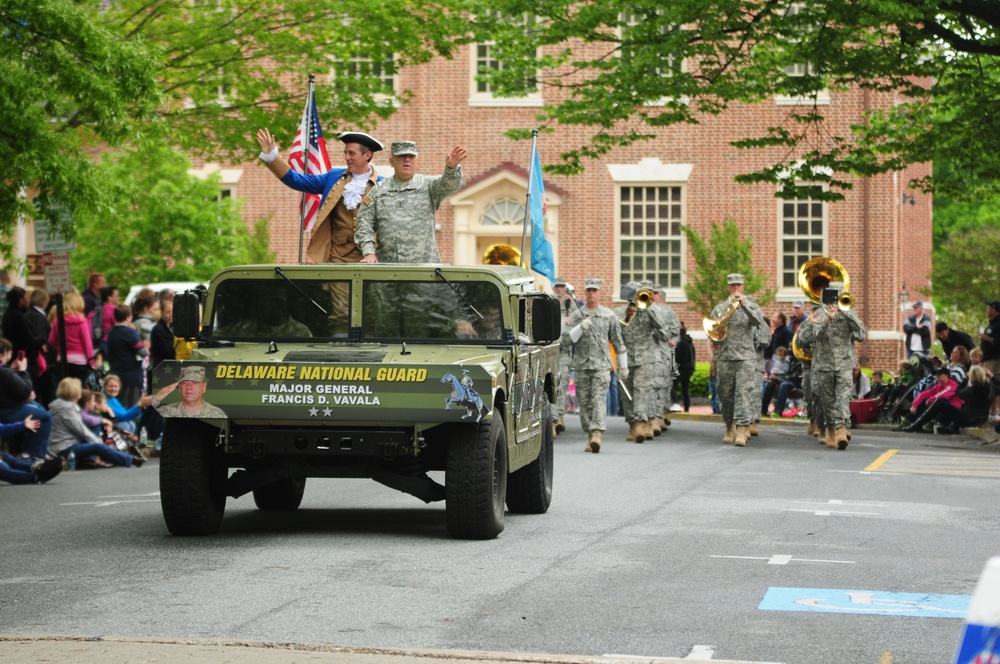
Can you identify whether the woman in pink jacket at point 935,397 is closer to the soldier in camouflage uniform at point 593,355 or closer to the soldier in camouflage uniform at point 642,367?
the soldier in camouflage uniform at point 642,367

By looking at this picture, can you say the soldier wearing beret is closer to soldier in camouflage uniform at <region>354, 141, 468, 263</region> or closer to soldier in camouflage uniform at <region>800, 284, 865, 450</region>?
soldier in camouflage uniform at <region>354, 141, 468, 263</region>

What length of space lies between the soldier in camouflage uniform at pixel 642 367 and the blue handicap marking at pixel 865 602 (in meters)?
13.5

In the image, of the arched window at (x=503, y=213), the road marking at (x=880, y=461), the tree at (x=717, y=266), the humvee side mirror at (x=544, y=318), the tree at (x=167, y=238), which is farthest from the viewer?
the arched window at (x=503, y=213)

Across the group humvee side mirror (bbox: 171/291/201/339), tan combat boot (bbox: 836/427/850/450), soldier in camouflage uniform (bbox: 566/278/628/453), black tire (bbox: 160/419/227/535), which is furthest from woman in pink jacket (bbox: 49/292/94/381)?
tan combat boot (bbox: 836/427/850/450)

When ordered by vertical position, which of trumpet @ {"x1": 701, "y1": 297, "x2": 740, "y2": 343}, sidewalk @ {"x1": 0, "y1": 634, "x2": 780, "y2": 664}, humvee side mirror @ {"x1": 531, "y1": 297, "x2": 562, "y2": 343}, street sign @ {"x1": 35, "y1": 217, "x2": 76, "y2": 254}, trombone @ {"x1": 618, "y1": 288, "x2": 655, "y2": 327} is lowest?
sidewalk @ {"x1": 0, "y1": 634, "x2": 780, "y2": 664}

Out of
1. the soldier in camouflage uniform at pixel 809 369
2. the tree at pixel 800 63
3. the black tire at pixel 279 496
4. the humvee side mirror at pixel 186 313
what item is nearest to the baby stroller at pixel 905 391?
the soldier in camouflage uniform at pixel 809 369

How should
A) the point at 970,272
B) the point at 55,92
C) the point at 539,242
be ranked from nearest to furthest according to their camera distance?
the point at 55,92, the point at 539,242, the point at 970,272

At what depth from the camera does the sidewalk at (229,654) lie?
676 centimetres

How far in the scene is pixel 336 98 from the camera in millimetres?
24781

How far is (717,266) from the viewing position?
124 feet

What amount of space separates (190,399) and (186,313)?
88 centimetres

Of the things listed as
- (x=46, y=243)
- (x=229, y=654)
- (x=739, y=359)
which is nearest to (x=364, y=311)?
(x=229, y=654)

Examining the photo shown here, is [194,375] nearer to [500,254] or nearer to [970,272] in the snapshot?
[500,254]

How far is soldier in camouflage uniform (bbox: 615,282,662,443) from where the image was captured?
22.5 m
